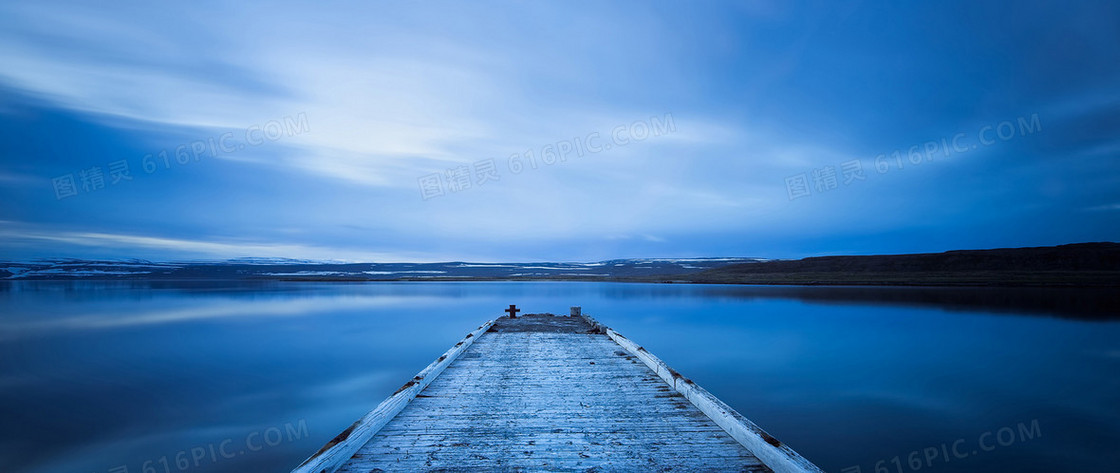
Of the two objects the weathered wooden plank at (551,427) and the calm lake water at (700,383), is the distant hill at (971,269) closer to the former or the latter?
the calm lake water at (700,383)

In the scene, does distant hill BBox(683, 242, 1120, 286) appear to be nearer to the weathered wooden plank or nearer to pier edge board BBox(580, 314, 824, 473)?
pier edge board BBox(580, 314, 824, 473)

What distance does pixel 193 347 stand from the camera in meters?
14.4

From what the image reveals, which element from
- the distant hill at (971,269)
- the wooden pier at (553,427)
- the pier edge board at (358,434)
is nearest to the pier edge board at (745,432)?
the wooden pier at (553,427)

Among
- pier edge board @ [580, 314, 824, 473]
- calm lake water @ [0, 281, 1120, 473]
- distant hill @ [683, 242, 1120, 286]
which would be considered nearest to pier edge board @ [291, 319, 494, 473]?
calm lake water @ [0, 281, 1120, 473]

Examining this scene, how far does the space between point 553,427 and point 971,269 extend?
227ft

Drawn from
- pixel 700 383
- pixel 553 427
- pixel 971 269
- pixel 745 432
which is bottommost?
pixel 700 383

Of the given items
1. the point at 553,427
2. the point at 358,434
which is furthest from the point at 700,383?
the point at 358,434

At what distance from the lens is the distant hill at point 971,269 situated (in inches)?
1629

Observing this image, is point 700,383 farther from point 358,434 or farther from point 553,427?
point 358,434

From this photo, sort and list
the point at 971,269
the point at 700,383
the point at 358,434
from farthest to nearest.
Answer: the point at 971,269, the point at 700,383, the point at 358,434

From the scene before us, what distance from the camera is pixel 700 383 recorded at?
9.96m

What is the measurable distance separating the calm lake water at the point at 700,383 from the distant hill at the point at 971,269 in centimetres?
2898

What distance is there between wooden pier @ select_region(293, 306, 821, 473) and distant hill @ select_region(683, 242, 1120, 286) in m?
51.0

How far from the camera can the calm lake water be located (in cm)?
619
